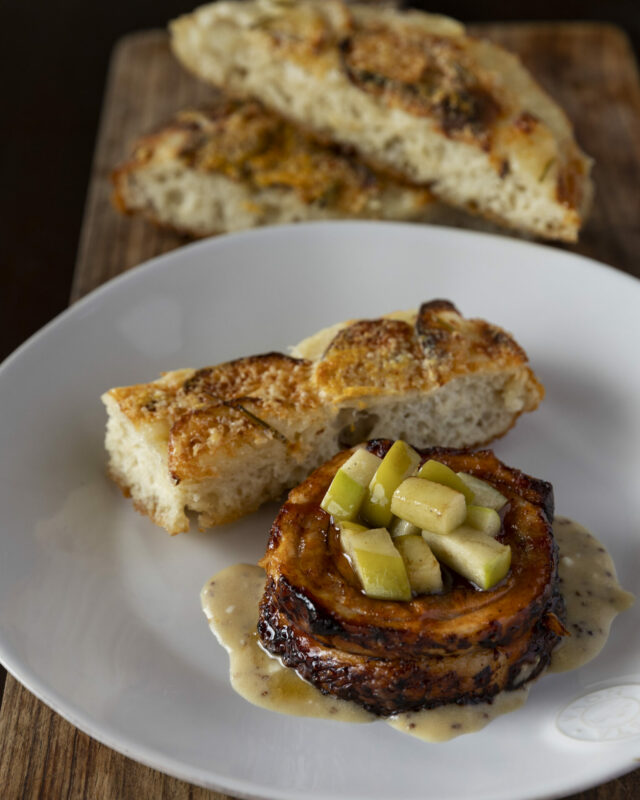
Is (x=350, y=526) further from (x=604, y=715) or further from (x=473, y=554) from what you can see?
(x=604, y=715)

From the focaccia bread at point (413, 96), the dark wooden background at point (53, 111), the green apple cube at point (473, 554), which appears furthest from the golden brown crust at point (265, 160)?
the green apple cube at point (473, 554)

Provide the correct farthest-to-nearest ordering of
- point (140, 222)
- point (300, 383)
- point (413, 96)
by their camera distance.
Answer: point (140, 222) < point (413, 96) < point (300, 383)

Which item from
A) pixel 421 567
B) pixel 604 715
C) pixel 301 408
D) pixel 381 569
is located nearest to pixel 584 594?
pixel 604 715

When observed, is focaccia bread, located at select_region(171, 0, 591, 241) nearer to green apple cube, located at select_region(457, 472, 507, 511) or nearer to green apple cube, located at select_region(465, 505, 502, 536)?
green apple cube, located at select_region(457, 472, 507, 511)

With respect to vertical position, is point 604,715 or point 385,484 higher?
point 385,484

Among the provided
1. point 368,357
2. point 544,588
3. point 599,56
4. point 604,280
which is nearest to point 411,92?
point 604,280
